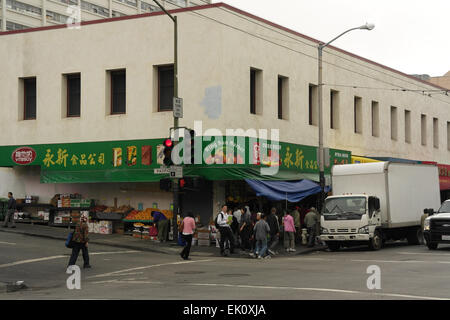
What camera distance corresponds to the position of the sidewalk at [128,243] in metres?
26.2

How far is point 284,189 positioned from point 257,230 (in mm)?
4198

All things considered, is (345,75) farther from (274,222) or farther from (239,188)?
(274,222)

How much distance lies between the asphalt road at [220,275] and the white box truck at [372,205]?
806mm

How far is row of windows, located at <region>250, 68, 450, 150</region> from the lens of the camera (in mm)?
31719

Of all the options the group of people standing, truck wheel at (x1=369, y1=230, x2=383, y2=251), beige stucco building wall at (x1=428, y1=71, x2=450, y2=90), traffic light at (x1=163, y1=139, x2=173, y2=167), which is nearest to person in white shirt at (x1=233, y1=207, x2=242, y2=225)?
the group of people standing

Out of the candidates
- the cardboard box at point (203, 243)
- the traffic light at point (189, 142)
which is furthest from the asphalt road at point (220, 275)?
the traffic light at point (189, 142)

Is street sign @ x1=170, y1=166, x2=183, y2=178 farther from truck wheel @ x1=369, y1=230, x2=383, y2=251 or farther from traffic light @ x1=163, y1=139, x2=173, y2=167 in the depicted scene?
truck wheel @ x1=369, y1=230, x2=383, y2=251

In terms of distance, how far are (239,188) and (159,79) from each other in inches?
235

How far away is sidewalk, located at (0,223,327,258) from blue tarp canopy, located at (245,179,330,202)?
82.8 inches

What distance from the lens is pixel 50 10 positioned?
275 feet

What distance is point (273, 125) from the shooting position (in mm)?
31938

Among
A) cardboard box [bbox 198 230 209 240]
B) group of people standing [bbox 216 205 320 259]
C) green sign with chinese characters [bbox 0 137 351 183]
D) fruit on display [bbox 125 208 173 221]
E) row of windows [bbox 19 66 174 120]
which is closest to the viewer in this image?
group of people standing [bbox 216 205 320 259]

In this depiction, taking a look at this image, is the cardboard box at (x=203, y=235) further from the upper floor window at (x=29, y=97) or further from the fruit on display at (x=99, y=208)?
the upper floor window at (x=29, y=97)
